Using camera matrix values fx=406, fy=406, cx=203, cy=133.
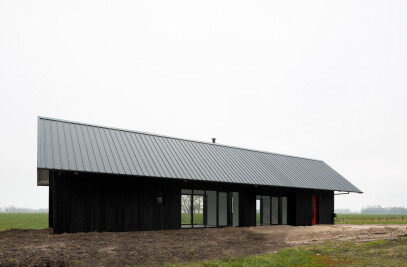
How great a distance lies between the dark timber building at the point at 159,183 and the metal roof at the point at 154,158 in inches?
2.0

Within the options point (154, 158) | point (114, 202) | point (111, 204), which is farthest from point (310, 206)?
point (111, 204)

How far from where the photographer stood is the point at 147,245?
15.1 m

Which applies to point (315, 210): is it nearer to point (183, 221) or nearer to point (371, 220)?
point (183, 221)

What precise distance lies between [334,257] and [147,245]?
6612mm

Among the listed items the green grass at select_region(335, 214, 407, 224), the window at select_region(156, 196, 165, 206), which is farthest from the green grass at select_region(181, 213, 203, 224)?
the green grass at select_region(335, 214, 407, 224)

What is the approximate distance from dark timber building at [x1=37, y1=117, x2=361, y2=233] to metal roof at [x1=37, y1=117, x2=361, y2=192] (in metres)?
0.05

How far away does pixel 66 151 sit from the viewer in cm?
1841

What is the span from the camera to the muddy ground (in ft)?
38.9

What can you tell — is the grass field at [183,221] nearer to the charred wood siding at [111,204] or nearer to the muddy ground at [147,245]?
the muddy ground at [147,245]

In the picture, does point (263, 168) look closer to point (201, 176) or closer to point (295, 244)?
point (201, 176)

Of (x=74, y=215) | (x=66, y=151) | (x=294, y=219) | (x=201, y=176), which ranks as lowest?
(x=294, y=219)

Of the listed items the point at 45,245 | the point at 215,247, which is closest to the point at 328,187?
the point at 215,247

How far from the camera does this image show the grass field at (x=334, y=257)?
12.0m

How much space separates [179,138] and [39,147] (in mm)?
9681
